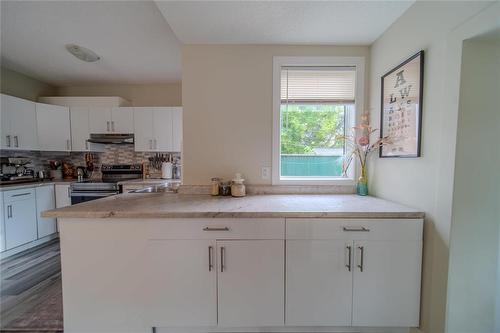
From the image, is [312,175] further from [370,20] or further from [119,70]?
[119,70]

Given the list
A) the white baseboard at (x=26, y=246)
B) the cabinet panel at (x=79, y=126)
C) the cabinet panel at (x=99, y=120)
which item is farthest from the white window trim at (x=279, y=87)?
the white baseboard at (x=26, y=246)

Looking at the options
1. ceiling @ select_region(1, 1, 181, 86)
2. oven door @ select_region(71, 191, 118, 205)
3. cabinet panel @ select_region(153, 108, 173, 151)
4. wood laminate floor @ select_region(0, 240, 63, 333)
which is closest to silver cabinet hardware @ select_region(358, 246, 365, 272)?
wood laminate floor @ select_region(0, 240, 63, 333)

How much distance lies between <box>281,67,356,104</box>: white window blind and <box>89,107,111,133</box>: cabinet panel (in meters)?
2.87

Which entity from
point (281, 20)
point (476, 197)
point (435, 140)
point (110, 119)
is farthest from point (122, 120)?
point (476, 197)

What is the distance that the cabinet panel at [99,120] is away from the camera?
3.00 metres

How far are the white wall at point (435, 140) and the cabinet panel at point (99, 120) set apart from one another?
3800mm

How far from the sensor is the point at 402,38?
1390mm

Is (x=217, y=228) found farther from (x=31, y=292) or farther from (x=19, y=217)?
(x=19, y=217)

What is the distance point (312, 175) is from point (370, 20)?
136 centimetres

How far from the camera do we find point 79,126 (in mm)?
3002

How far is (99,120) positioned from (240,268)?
10.8 ft

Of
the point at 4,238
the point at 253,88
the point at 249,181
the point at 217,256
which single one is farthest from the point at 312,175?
the point at 4,238

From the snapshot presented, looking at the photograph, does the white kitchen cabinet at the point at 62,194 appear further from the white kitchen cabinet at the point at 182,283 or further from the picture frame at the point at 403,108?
the picture frame at the point at 403,108

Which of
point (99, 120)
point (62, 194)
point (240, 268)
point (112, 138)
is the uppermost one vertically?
point (99, 120)
